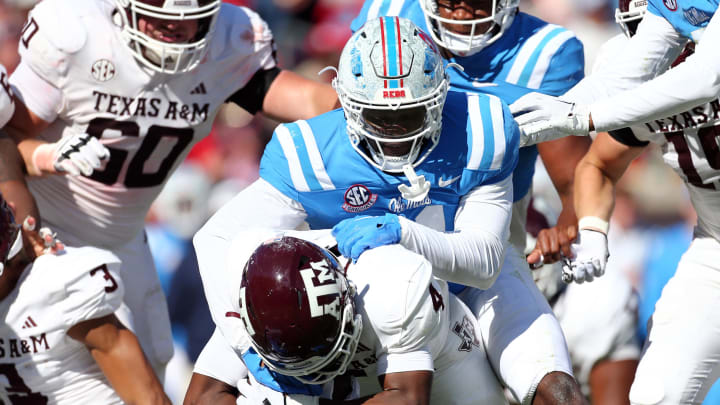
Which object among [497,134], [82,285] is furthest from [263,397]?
[497,134]

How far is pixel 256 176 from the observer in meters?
6.12

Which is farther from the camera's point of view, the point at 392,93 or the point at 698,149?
the point at 698,149

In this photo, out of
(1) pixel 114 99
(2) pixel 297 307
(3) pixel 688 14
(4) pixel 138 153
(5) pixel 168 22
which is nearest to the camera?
(2) pixel 297 307

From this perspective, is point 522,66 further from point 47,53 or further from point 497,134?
point 47,53

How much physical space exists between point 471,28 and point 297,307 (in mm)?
1353

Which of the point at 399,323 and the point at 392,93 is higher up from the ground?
the point at 392,93

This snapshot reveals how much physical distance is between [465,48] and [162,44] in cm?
104

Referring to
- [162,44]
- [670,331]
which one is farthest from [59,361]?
[670,331]

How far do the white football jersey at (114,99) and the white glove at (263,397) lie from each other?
128cm

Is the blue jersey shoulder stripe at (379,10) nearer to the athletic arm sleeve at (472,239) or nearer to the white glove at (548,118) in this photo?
the white glove at (548,118)

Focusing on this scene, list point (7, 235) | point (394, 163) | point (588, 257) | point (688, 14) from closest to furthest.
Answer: point (394, 163), point (688, 14), point (7, 235), point (588, 257)

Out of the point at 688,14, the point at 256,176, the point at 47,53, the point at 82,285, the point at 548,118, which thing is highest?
the point at 688,14

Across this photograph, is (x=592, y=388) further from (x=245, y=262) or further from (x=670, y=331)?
(x=245, y=262)

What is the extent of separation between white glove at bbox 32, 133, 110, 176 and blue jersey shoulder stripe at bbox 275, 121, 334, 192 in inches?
32.7
